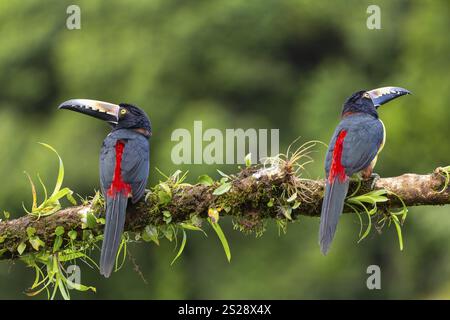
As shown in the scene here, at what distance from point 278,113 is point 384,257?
281 centimetres

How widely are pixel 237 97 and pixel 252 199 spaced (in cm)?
1011

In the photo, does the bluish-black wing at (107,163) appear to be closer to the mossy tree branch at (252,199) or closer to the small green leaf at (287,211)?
the mossy tree branch at (252,199)

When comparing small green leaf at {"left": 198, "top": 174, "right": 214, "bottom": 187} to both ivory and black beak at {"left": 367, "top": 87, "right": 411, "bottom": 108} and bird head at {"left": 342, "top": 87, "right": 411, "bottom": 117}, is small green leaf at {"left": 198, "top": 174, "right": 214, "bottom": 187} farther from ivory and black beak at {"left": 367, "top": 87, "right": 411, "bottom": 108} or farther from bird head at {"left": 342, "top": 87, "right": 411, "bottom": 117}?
ivory and black beak at {"left": 367, "top": 87, "right": 411, "bottom": 108}

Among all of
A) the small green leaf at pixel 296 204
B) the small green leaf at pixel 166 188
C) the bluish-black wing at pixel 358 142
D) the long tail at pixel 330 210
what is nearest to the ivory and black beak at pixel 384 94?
the bluish-black wing at pixel 358 142

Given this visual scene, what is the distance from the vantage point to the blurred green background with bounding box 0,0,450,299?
13742 millimetres

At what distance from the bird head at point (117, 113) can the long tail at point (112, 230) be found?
28.4 inches

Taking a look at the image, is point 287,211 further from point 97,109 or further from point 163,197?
point 97,109

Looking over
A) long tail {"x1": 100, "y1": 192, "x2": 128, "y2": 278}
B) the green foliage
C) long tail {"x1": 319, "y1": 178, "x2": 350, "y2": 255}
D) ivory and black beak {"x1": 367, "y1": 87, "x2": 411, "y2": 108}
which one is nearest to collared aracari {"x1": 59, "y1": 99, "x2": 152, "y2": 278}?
long tail {"x1": 100, "y1": 192, "x2": 128, "y2": 278}

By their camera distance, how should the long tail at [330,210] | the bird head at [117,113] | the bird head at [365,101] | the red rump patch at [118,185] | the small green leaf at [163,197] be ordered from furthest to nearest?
the bird head at [117,113] → the bird head at [365,101] → the red rump patch at [118,185] → the small green leaf at [163,197] → the long tail at [330,210]

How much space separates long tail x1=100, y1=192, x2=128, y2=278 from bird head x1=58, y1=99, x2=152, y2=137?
2.37 feet

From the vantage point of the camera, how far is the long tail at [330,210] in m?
5.33

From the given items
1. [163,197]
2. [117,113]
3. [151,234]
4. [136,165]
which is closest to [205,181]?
[163,197]

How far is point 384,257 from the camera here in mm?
14047

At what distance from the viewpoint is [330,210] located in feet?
17.6
